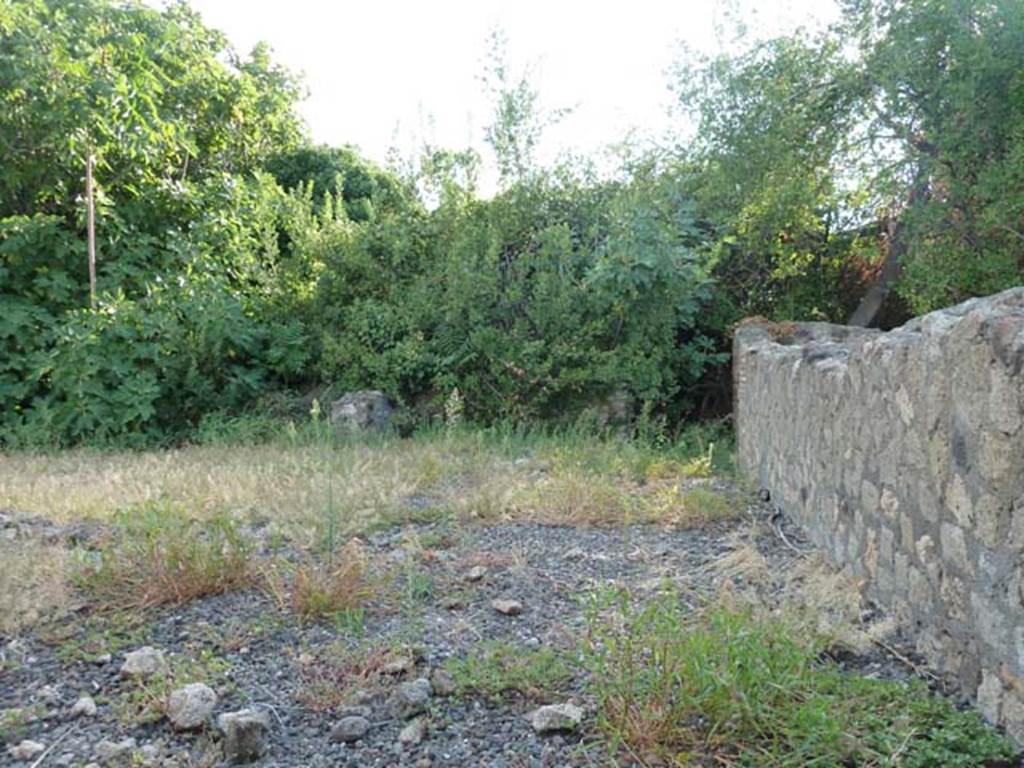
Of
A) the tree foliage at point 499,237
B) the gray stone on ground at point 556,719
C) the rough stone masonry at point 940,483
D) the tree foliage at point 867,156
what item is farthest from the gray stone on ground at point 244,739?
the tree foliage at point 867,156

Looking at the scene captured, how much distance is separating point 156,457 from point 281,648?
4.08 m

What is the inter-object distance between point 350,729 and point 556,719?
52 centimetres

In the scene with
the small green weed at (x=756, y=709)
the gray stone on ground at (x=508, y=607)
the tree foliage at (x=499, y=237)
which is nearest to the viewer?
the small green weed at (x=756, y=709)

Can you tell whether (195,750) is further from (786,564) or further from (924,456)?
(786,564)

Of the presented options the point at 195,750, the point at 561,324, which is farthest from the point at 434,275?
the point at 195,750

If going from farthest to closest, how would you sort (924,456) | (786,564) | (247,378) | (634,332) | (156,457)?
(247,378) → (634,332) → (156,457) → (786,564) → (924,456)

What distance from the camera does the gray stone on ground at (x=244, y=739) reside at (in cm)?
190

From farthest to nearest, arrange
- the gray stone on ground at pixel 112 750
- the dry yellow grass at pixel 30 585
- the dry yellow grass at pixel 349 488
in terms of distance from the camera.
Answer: the dry yellow grass at pixel 349 488 → the dry yellow grass at pixel 30 585 → the gray stone on ground at pixel 112 750

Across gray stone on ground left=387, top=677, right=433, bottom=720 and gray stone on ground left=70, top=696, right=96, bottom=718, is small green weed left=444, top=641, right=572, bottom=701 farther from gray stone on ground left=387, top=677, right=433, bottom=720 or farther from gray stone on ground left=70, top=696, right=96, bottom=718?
gray stone on ground left=70, top=696, right=96, bottom=718

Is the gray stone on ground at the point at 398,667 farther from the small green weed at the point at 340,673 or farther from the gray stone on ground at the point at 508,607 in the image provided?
the gray stone on ground at the point at 508,607

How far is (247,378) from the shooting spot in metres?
7.67

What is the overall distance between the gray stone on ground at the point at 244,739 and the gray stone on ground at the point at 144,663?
45 cm

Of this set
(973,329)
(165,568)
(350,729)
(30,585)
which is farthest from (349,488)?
(973,329)

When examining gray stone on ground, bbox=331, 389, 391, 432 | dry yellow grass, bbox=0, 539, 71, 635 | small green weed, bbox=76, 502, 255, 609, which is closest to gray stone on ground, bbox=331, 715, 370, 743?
small green weed, bbox=76, 502, 255, 609
